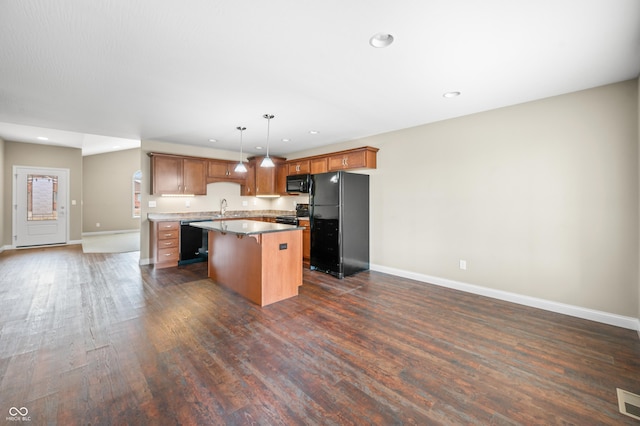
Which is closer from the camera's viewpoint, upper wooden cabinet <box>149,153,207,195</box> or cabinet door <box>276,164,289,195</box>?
upper wooden cabinet <box>149,153,207,195</box>

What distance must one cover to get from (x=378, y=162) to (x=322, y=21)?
3197 millimetres

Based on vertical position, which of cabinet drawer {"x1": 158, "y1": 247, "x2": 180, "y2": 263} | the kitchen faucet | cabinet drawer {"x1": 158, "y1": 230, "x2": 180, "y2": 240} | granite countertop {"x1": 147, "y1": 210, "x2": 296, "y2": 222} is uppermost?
the kitchen faucet

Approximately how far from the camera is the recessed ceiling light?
6.57 feet

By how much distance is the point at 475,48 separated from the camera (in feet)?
7.14

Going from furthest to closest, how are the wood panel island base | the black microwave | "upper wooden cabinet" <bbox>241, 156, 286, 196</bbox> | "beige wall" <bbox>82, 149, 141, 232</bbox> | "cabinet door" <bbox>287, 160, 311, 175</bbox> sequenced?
1. "beige wall" <bbox>82, 149, 141, 232</bbox>
2. "upper wooden cabinet" <bbox>241, 156, 286, 196</bbox>
3. "cabinet door" <bbox>287, 160, 311, 175</bbox>
4. the black microwave
5. the wood panel island base

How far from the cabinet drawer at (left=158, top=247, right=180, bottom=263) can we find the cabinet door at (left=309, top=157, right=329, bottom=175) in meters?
3.08

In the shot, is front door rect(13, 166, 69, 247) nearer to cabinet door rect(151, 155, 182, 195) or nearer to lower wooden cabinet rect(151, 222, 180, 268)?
cabinet door rect(151, 155, 182, 195)

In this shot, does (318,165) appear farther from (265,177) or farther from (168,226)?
(168,226)

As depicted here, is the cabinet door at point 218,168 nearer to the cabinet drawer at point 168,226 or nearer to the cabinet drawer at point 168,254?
the cabinet drawer at point 168,226

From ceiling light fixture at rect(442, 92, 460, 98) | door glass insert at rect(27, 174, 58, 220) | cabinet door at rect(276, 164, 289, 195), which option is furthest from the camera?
door glass insert at rect(27, 174, 58, 220)

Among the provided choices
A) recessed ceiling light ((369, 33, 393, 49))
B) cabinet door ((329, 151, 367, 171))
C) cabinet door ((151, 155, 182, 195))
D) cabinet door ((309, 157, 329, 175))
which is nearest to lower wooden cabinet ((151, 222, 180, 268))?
cabinet door ((151, 155, 182, 195))

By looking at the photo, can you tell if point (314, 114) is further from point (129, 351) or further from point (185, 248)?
point (185, 248)

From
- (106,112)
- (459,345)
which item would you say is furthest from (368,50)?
(106,112)

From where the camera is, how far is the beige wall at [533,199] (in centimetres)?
277
